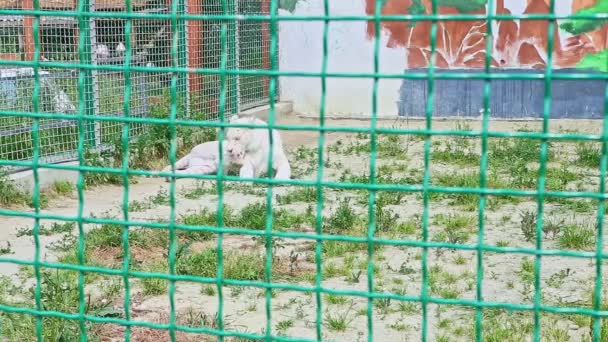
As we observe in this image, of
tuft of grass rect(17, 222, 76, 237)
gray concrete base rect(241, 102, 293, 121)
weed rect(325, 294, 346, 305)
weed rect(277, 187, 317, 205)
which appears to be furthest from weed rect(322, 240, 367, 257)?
gray concrete base rect(241, 102, 293, 121)

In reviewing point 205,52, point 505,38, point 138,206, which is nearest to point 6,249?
point 138,206

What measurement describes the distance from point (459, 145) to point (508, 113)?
2317 millimetres

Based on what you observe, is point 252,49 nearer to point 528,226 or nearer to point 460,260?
point 528,226

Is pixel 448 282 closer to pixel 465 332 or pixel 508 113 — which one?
pixel 465 332

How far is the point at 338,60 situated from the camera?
494 inches

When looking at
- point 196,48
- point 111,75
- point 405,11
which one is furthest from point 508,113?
point 111,75

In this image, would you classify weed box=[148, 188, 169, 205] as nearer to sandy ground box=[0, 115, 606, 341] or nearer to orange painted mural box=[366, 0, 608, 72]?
sandy ground box=[0, 115, 606, 341]

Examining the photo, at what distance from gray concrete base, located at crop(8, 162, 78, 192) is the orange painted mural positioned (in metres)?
5.46

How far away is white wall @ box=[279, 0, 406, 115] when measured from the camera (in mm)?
12367

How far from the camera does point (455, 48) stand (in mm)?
A: 12258

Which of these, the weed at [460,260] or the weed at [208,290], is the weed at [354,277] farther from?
the weed at [208,290]

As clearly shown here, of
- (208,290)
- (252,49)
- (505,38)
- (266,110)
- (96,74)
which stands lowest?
(208,290)

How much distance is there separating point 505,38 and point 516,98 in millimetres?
828

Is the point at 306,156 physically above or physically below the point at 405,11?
below
